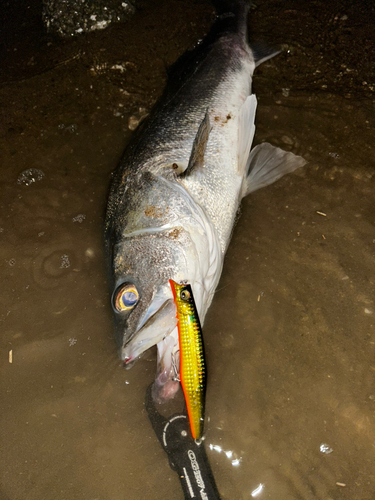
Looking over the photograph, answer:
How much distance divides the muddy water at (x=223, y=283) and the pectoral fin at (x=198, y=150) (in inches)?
27.6

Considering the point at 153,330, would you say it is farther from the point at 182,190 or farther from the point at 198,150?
the point at 198,150

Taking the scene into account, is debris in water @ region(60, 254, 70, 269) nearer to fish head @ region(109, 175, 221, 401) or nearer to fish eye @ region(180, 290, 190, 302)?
fish head @ region(109, 175, 221, 401)

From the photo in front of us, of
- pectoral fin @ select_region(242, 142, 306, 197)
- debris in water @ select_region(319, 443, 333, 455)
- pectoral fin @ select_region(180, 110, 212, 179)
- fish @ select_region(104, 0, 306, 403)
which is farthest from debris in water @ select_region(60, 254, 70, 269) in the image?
debris in water @ select_region(319, 443, 333, 455)

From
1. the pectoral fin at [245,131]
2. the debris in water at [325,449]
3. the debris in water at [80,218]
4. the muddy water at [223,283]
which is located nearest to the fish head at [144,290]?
the muddy water at [223,283]

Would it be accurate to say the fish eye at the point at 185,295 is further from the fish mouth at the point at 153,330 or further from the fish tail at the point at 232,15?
the fish tail at the point at 232,15

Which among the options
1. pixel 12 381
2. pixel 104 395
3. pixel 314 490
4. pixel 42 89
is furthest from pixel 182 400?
pixel 42 89

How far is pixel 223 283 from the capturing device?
3096 millimetres

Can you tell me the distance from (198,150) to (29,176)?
6.27 feet

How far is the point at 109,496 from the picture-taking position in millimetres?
2600

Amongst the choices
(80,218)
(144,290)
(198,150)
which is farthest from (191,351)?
(80,218)

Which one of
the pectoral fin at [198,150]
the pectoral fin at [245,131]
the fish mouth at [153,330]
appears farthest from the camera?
the pectoral fin at [245,131]

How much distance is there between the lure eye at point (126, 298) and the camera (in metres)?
2.52

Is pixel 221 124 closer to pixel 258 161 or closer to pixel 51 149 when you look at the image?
pixel 258 161

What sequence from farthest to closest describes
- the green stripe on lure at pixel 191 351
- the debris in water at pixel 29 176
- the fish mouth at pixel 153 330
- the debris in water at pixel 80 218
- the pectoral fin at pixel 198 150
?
the debris in water at pixel 29 176, the debris in water at pixel 80 218, the pectoral fin at pixel 198 150, the fish mouth at pixel 153 330, the green stripe on lure at pixel 191 351
